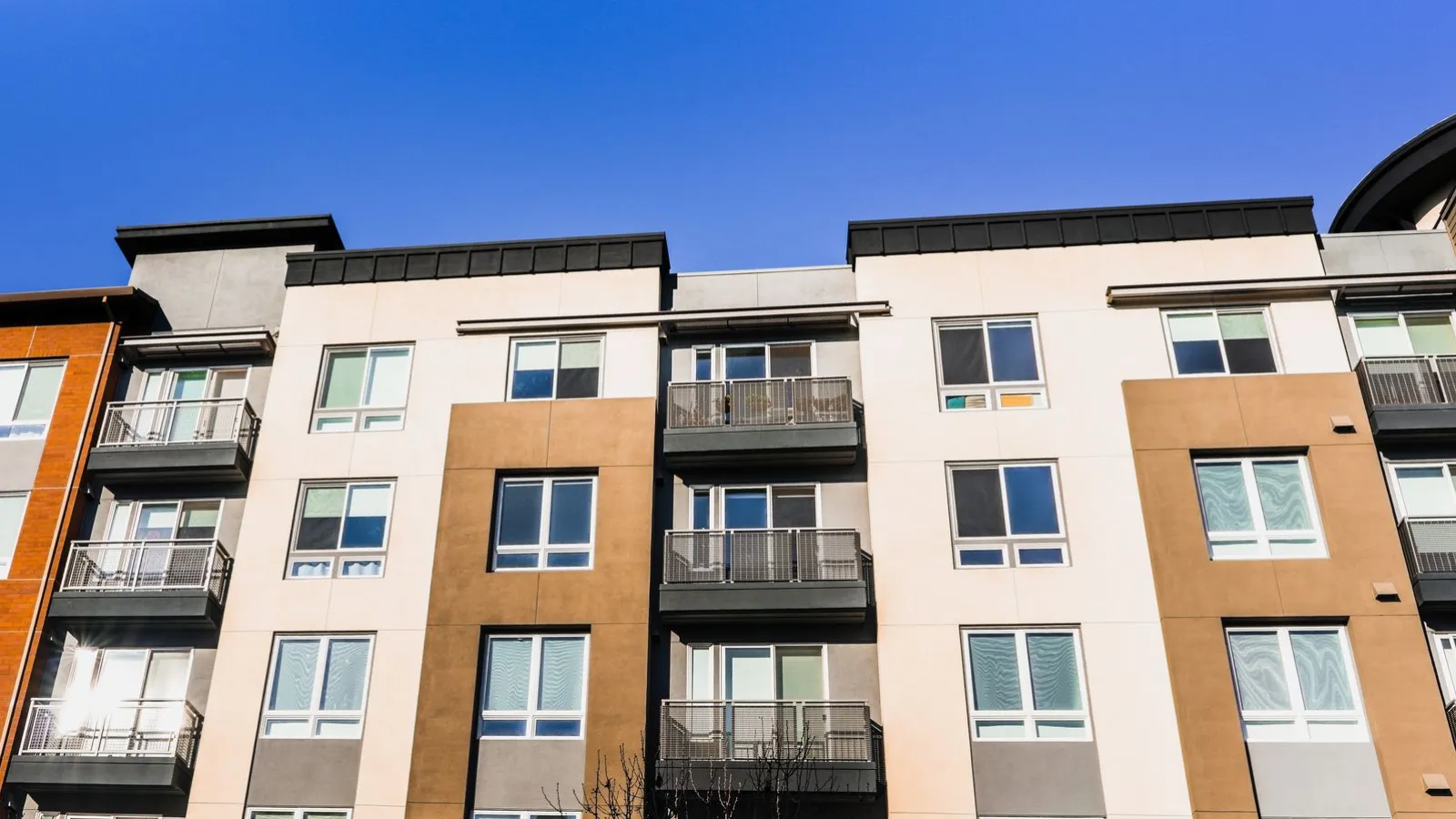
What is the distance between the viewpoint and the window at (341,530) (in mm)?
19953

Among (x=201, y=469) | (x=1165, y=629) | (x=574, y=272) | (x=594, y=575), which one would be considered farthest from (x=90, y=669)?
(x=1165, y=629)

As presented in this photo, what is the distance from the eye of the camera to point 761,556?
18859mm

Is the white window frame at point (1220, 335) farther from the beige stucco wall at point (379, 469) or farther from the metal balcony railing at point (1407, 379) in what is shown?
the beige stucco wall at point (379, 469)

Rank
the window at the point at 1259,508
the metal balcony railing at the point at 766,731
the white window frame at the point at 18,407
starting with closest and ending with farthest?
the metal balcony railing at the point at 766,731
the window at the point at 1259,508
the white window frame at the point at 18,407

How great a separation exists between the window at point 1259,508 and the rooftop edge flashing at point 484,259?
10.8m

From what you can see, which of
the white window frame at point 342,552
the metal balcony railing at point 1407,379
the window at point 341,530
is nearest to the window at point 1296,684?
the metal balcony railing at point 1407,379

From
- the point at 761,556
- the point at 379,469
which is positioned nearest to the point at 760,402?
the point at 761,556

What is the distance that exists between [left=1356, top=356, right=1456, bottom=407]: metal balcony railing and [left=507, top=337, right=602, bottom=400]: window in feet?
43.6

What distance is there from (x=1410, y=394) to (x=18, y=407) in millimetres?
25145

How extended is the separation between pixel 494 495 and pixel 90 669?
741 centimetres

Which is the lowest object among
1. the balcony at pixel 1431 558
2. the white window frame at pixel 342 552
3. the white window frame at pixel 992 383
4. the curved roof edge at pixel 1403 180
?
the balcony at pixel 1431 558

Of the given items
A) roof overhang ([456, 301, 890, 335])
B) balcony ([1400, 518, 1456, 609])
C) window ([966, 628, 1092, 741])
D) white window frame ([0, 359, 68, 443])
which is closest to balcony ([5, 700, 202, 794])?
white window frame ([0, 359, 68, 443])

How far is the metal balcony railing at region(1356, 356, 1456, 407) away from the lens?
1911 cm

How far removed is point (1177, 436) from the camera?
19203 millimetres
